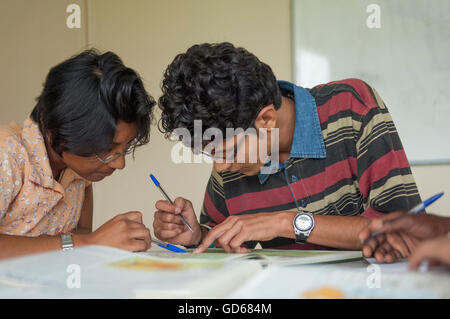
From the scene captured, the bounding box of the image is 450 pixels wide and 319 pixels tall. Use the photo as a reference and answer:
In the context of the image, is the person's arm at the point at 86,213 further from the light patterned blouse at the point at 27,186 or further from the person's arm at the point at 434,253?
the person's arm at the point at 434,253

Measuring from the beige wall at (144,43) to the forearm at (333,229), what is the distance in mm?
1643

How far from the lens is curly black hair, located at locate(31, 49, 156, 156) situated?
1246mm

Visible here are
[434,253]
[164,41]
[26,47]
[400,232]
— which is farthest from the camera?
[164,41]

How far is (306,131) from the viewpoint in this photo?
133 cm

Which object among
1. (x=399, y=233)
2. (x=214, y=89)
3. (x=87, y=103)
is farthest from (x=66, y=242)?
(x=399, y=233)

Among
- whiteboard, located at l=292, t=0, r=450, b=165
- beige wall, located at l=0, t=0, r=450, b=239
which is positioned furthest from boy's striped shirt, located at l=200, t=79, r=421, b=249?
beige wall, located at l=0, t=0, r=450, b=239

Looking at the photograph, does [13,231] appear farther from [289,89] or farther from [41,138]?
[289,89]

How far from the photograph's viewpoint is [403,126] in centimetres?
255

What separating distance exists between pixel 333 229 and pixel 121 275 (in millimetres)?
573

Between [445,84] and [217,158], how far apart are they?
1.82 meters

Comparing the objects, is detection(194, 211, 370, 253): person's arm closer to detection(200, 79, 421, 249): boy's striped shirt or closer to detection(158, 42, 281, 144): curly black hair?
detection(200, 79, 421, 249): boy's striped shirt

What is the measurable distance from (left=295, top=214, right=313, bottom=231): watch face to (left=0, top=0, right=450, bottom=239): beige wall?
169cm

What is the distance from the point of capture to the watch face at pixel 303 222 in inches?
43.6

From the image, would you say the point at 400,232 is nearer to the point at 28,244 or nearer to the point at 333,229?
the point at 333,229
